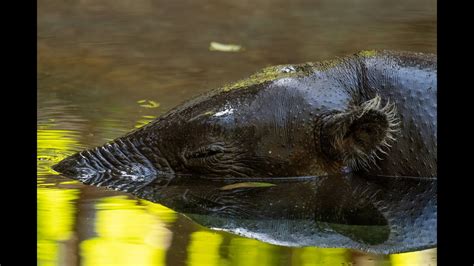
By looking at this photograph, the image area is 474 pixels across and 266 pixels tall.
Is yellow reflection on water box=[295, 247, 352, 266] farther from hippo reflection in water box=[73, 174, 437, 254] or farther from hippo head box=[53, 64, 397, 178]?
hippo head box=[53, 64, 397, 178]

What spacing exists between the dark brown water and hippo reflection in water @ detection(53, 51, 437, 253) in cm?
38

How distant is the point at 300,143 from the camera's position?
5.62 metres

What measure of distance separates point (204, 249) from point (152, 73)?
A: 16.9 feet

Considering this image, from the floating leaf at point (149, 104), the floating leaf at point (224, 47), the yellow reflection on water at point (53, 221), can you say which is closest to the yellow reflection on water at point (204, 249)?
the yellow reflection on water at point (53, 221)

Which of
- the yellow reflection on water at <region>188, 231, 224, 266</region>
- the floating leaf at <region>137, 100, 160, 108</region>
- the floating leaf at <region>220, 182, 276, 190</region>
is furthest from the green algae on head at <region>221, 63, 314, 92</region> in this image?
the floating leaf at <region>137, 100, 160, 108</region>

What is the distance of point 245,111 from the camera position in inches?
221

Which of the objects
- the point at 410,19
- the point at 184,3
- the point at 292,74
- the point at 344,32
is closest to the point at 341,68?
the point at 292,74

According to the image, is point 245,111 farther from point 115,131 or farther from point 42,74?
point 42,74

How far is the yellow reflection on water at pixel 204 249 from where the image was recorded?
414 centimetres

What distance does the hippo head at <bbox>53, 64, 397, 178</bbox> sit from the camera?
5.59 m

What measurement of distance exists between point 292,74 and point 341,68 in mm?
305

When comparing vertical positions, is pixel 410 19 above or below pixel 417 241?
above

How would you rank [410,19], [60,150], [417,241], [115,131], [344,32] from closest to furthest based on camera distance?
[417,241] → [60,150] → [115,131] → [344,32] → [410,19]

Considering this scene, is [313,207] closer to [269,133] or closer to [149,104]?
[269,133]
